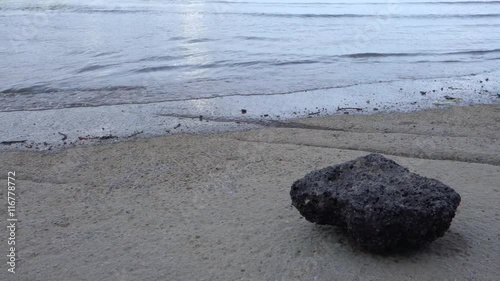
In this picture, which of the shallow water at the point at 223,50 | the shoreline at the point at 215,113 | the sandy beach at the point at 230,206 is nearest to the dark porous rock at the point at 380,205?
the sandy beach at the point at 230,206

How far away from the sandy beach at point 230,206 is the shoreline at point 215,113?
0.36 meters

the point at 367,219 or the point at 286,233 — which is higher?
the point at 367,219

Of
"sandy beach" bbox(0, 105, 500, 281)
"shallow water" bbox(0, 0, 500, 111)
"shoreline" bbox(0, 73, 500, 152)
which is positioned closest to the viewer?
"sandy beach" bbox(0, 105, 500, 281)

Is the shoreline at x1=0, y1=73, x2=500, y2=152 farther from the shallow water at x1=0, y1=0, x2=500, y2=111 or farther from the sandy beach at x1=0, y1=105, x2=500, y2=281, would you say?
the shallow water at x1=0, y1=0, x2=500, y2=111

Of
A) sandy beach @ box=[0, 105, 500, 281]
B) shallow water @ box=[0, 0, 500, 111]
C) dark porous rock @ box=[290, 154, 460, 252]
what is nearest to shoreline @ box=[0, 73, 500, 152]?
sandy beach @ box=[0, 105, 500, 281]

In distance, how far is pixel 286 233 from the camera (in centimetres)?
390

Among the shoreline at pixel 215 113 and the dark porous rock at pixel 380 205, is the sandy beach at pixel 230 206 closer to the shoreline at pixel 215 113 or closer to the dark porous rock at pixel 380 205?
the dark porous rock at pixel 380 205

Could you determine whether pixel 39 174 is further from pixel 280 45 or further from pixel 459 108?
pixel 280 45

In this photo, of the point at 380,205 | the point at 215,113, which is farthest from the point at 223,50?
the point at 380,205

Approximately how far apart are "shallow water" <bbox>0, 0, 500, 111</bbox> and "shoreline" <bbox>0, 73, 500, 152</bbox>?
506mm

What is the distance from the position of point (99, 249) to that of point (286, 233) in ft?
4.57

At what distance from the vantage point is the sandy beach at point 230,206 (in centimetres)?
349

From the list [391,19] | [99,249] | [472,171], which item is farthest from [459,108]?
[391,19]

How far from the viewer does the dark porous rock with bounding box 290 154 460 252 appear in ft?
11.1
